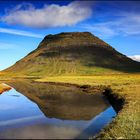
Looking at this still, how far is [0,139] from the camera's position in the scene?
2845 cm

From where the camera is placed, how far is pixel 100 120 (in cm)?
3991

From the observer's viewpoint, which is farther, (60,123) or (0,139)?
(60,123)

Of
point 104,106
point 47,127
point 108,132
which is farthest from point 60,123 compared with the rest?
point 104,106

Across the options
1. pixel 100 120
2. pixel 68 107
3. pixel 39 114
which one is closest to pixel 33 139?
pixel 100 120

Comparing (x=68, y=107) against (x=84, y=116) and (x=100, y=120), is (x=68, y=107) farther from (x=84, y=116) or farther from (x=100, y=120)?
(x=100, y=120)

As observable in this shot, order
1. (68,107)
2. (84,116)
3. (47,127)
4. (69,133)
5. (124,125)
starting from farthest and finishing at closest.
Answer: (68,107) < (84,116) < (47,127) < (69,133) < (124,125)

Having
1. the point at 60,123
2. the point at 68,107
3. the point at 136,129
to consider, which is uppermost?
the point at 68,107

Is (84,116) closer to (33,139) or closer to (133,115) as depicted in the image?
(133,115)

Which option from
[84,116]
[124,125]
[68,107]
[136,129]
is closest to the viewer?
[136,129]

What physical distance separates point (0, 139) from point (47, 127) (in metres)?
7.26

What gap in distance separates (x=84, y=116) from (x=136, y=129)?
1779 cm

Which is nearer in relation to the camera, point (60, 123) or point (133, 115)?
point (133, 115)

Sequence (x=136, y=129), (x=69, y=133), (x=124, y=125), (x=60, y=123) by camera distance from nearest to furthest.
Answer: (x=136, y=129)
(x=124, y=125)
(x=69, y=133)
(x=60, y=123)

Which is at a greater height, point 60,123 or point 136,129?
point 60,123
